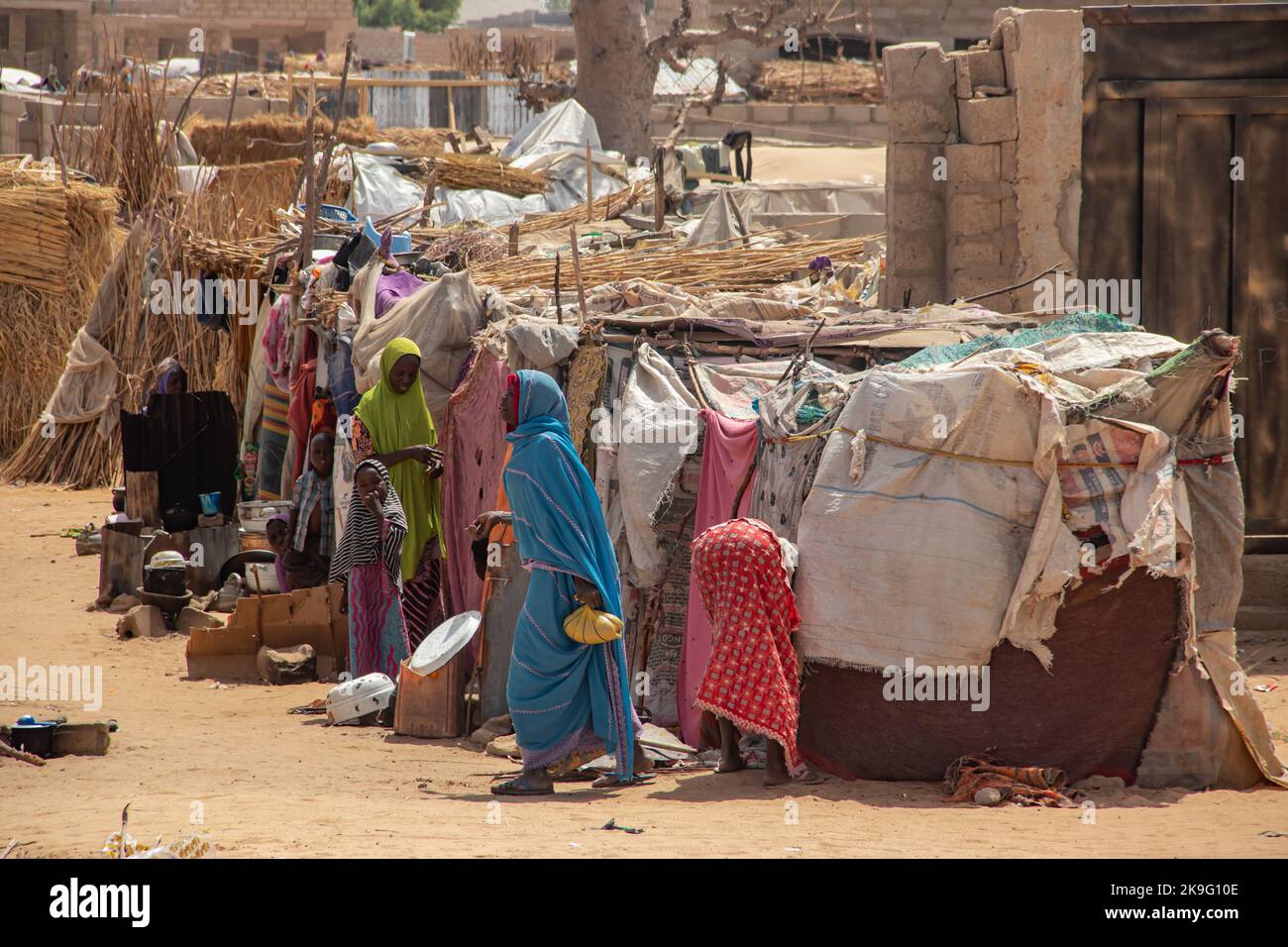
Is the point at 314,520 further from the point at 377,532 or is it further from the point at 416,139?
the point at 416,139

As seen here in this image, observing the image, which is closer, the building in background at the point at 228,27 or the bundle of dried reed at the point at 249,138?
the bundle of dried reed at the point at 249,138

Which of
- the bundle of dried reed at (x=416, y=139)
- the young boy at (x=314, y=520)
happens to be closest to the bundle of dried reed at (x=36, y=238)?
the bundle of dried reed at (x=416, y=139)

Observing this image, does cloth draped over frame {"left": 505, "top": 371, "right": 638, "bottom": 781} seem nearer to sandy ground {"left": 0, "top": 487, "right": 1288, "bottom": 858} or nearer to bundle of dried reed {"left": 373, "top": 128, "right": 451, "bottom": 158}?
sandy ground {"left": 0, "top": 487, "right": 1288, "bottom": 858}

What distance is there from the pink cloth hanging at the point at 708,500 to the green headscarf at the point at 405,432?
5.44 ft

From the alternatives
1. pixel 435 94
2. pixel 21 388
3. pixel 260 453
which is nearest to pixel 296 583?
pixel 260 453

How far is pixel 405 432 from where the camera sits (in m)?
7.75

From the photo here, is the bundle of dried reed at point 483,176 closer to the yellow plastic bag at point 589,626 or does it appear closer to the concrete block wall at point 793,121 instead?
the concrete block wall at point 793,121

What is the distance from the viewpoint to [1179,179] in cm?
822

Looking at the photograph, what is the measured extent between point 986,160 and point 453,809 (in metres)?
4.96

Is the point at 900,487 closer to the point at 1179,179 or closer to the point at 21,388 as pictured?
the point at 1179,179

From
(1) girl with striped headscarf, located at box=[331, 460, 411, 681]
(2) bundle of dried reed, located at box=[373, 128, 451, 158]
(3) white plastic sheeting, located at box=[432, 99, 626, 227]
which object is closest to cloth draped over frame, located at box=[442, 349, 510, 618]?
(1) girl with striped headscarf, located at box=[331, 460, 411, 681]

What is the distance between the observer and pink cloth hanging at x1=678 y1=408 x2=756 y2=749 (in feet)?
21.6

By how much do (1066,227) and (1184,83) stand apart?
3.09 ft

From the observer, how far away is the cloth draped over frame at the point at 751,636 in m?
5.60
